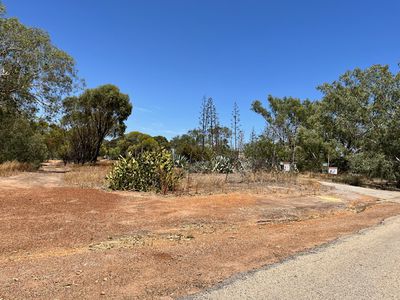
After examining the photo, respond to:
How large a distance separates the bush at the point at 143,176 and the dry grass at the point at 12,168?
6.89 m

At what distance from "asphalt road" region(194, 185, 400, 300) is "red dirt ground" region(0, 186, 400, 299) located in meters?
0.37

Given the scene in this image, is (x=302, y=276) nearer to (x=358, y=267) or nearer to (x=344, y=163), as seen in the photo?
(x=358, y=267)

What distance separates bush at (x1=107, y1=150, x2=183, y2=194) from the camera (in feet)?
49.8

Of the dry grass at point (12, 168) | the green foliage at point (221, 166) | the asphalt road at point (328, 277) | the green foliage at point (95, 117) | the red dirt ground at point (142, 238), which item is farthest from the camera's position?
the green foliage at point (95, 117)

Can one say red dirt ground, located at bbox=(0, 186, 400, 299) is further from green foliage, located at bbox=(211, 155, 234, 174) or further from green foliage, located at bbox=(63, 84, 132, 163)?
green foliage, located at bbox=(63, 84, 132, 163)

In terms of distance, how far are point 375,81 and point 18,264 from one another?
28023mm

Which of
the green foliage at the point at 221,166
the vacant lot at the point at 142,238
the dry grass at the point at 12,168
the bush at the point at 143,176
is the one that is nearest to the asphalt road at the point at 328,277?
the vacant lot at the point at 142,238

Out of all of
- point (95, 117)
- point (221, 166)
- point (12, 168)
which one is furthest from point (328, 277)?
point (95, 117)

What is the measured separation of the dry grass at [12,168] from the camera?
19328 millimetres

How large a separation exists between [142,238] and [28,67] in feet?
Answer: 63.4

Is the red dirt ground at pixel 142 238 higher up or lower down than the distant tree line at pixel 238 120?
lower down

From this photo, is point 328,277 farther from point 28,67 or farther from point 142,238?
point 28,67

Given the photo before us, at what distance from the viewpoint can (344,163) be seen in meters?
35.4

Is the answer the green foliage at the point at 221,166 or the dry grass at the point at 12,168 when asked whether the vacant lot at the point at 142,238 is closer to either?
the dry grass at the point at 12,168
